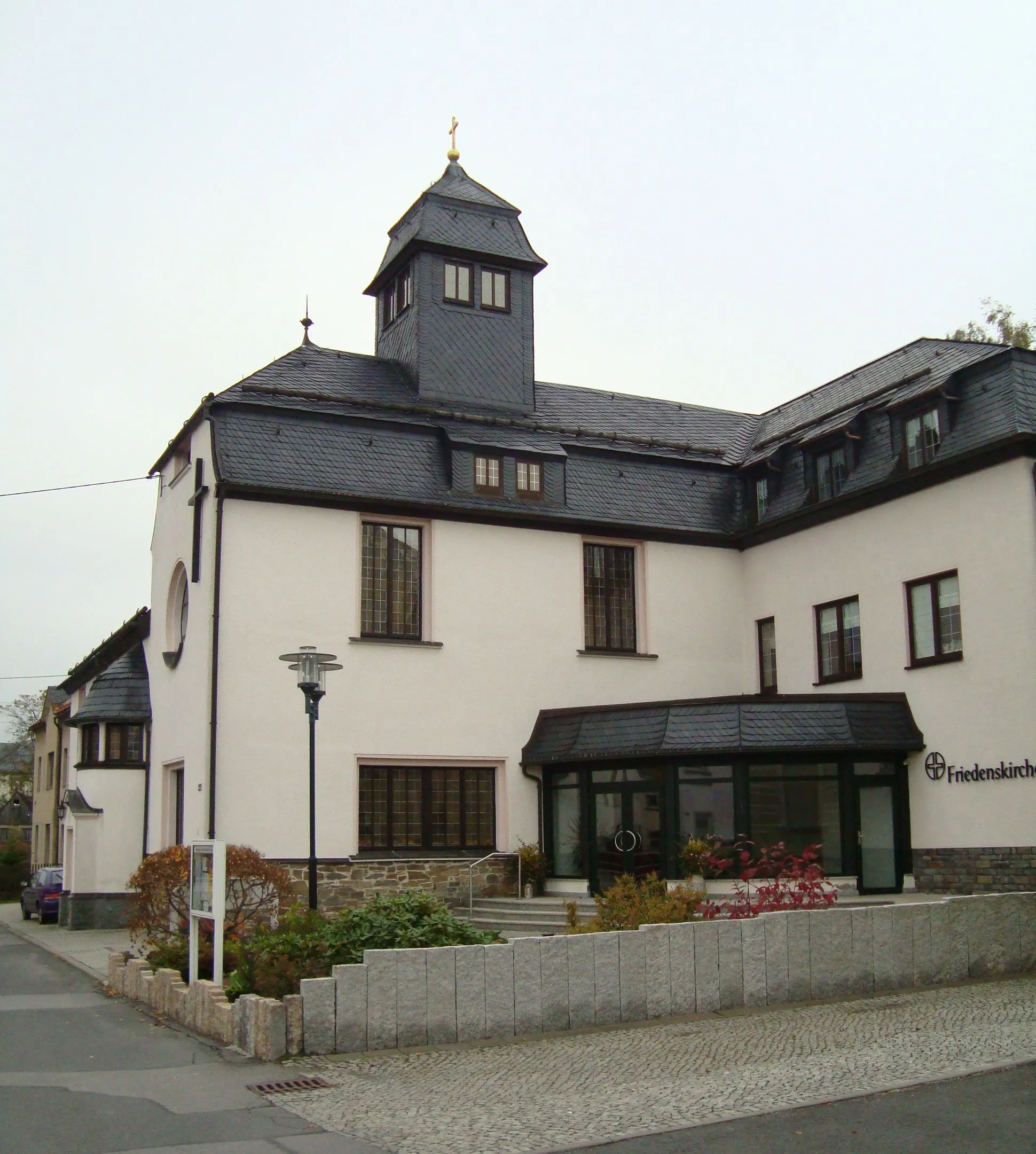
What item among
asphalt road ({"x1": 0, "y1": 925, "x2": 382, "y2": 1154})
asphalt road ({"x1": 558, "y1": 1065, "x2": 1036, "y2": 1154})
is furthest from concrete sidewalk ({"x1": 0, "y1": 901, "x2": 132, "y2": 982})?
asphalt road ({"x1": 558, "y1": 1065, "x2": 1036, "y2": 1154})

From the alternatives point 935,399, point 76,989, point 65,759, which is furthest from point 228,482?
point 65,759

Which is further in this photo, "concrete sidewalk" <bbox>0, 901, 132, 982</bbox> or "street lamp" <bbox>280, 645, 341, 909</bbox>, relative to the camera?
"concrete sidewalk" <bbox>0, 901, 132, 982</bbox>

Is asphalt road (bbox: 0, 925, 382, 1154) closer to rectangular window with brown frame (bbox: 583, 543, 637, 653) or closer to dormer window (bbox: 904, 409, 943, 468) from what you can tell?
rectangular window with brown frame (bbox: 583, 543, 637, 653)

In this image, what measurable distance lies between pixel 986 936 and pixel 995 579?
623 cm

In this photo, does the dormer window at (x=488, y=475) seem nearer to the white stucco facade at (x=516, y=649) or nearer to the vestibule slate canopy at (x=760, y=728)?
the white stucco facade at (x=516, y=649)

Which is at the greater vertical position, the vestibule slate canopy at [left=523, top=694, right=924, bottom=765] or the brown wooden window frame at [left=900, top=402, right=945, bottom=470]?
the brown wooden window frame at [left=900, top=402, right=945, bottom=470]

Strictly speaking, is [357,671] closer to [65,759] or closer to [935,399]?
[935,399]

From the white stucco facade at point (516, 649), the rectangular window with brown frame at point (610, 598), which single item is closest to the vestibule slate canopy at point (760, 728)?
the white stucco facade at point (516, 649)

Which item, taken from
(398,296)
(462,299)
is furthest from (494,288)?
(398,296)

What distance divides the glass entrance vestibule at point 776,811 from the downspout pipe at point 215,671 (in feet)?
20.9

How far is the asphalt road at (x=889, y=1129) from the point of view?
8094 mm

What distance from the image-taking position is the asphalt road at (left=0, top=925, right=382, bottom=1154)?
8.59 metres

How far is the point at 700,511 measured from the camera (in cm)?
2561

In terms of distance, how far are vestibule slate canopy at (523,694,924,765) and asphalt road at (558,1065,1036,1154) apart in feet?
34.7
